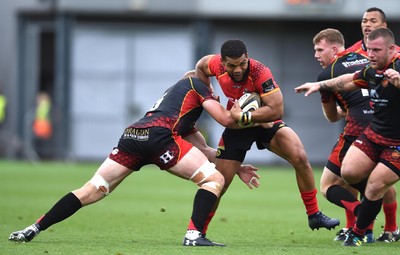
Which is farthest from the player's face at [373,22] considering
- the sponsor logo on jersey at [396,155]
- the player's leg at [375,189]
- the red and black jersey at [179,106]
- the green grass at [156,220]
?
the green grass at [156,220]

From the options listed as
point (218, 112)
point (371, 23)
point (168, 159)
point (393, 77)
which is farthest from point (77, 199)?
point (371, 23)

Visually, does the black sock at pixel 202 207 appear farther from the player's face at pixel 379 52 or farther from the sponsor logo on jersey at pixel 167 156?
the player's face at pixel 379 52

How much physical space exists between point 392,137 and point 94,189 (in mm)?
3245

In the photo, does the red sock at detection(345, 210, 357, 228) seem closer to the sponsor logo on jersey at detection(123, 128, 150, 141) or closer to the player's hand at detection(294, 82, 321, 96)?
the player's hand at detection(294, 82, 321, 96)

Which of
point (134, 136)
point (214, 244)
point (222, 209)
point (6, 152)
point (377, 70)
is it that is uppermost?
point (377, 70)

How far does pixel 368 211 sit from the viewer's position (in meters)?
10.1

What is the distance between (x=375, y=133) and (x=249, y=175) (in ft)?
4.92

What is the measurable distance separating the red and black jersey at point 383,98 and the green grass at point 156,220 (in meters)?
1.28

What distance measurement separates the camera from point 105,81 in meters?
32.2

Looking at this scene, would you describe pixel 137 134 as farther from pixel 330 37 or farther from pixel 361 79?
pixel 330 37

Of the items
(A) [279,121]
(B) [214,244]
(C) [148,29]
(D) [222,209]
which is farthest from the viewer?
(C) [148,29]

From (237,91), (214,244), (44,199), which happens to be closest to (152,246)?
(214,244)

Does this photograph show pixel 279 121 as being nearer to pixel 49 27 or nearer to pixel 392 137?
pixel 392 137

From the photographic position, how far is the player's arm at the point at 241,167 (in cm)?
1076
